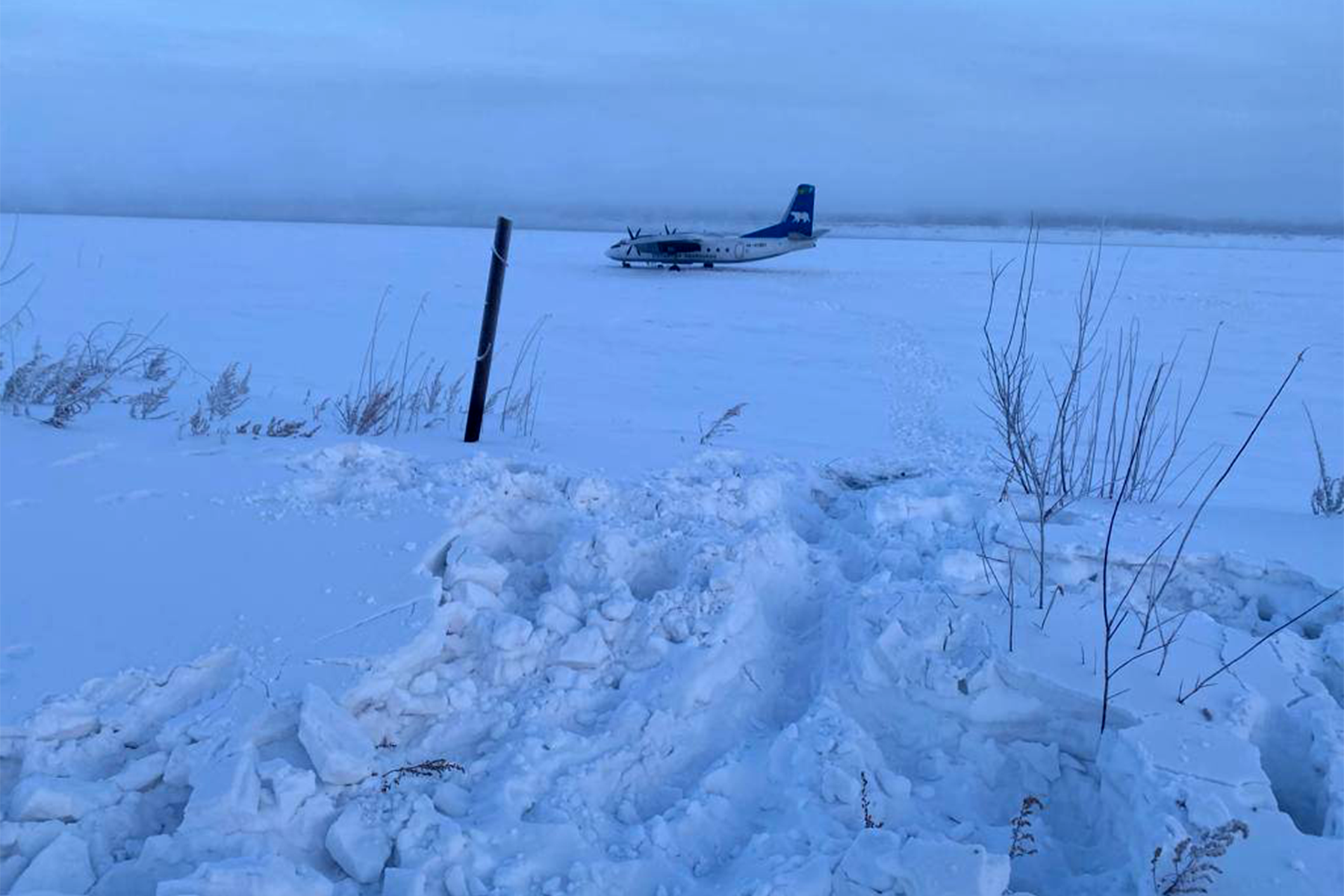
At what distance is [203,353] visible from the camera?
11750 mm

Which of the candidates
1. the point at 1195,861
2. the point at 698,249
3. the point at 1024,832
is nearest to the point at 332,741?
the point at 1024,832

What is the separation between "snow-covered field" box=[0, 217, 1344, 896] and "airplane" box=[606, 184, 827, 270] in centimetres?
2518

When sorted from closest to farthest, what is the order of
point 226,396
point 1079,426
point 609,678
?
point 609,678
point 1079,426
point 226,396

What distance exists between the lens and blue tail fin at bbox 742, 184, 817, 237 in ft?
112

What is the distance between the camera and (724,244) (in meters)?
32.0

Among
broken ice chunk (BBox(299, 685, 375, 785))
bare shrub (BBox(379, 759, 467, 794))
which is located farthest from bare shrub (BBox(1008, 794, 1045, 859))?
broken ice chunk (BBox(299, 685, 375, 785))

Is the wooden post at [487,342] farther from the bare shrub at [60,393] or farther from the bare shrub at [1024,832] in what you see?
the bare shrub at [1024,832]

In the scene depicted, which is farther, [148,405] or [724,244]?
[724,244]

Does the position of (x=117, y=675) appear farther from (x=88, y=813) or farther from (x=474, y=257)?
(x=474, y=257)

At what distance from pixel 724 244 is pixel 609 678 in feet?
97.8

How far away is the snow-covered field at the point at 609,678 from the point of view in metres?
2.52

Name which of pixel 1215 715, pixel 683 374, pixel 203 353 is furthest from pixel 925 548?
pixel 203 353

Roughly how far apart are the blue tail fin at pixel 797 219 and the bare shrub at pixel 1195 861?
32677mm

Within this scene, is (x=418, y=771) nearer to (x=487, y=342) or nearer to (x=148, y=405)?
(x=487, y=342)
